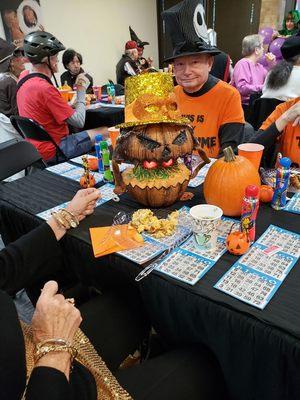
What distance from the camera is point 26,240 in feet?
3.36

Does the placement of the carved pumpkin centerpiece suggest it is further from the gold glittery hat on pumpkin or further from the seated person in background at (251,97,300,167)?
the seated person in background at (251,97,300,167)

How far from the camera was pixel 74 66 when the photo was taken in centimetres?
430

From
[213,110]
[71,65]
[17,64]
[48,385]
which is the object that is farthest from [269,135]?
[71,65]

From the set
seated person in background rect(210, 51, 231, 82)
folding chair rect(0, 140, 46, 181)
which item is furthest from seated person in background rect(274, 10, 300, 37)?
folding chair rect(0, 140, 46, 181)

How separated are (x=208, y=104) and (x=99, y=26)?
4.90 metres

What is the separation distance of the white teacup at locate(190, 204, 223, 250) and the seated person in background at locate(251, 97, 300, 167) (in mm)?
683

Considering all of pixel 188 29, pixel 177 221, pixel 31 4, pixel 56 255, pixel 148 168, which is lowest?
pixel 56 255

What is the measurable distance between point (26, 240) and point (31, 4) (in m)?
4.85

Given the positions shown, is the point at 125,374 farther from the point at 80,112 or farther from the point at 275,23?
the point at 275,23

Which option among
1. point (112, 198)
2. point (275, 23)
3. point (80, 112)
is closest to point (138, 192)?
point (112, 198)

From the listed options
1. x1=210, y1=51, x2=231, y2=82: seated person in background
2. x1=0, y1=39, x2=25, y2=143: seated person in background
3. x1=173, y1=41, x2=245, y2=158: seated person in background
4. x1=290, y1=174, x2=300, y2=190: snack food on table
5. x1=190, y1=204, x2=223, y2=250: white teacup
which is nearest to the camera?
x1=190, y1=204, x2=223, y2=250: white teacup

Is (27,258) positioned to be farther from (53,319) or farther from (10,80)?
(10,80)

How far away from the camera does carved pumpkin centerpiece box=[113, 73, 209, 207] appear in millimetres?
1013

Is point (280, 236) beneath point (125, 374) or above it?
above
